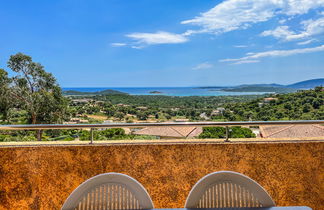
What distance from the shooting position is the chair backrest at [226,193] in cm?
121

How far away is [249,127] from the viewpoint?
2369 mm

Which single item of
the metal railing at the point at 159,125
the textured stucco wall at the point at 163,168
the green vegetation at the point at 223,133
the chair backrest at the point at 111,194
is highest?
the metal railing at the point at 159,125

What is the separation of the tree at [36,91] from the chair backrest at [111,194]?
12.2 meters

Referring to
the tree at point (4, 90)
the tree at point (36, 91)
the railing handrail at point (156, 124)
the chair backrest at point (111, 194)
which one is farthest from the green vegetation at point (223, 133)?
the tree at point (4, 90)

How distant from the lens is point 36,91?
13.4 meters

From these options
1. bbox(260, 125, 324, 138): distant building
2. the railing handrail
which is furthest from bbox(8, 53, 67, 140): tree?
bbox(260, 125, 324, 138): distant building

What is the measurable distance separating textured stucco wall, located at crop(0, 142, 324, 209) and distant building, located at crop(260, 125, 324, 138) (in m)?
0.18

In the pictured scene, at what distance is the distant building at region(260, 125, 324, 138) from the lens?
2407 mm

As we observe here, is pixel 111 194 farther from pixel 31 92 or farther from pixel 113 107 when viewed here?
pixel 31 92

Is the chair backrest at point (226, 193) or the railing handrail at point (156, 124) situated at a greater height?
the railing handrail at point (156, 124)

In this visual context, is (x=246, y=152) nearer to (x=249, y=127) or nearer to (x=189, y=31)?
(x=249, y=127)

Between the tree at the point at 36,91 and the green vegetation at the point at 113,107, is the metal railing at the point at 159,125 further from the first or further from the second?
the tree at the point at 36,91

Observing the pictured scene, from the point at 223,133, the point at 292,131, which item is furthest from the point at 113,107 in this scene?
the point at 292,131

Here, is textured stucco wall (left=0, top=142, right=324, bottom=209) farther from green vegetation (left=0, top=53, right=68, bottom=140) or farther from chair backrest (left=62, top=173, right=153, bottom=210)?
green vegetation (left=0, top=53, right=68, bottom=140)
